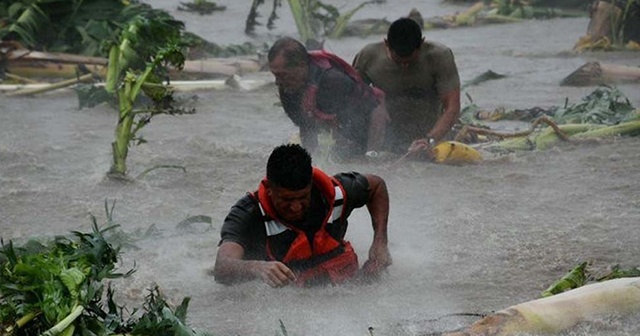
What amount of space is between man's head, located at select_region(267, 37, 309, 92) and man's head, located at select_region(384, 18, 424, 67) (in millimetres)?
759

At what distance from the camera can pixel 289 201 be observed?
598 centimetres

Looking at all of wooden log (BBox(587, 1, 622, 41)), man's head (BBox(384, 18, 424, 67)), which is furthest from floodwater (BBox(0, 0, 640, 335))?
wooden log (BBox(587, 1, 622, 41))

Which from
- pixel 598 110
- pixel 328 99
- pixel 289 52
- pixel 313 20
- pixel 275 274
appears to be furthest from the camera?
pixel 313 20

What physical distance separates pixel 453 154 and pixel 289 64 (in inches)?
61.5

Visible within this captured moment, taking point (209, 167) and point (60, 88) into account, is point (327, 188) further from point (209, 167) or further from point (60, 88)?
point (60, 88)

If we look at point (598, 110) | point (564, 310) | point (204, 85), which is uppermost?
point (564, 310)

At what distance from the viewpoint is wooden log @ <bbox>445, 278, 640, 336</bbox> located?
5.36 m

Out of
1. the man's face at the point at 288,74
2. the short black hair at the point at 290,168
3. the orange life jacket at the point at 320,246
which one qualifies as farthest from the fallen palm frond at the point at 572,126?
the short black hair at the point at 290,168

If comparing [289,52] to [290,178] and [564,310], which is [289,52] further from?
[564,310]

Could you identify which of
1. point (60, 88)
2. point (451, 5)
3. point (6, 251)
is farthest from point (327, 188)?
point (451, 5)

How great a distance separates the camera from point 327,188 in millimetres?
6180

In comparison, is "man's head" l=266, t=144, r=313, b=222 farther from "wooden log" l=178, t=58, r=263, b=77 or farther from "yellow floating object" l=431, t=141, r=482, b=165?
"wooden log" l=178, t=58, r=263, b=77

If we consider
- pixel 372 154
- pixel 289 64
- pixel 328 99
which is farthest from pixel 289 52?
pixel 372 154

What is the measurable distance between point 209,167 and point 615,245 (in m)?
3.80
